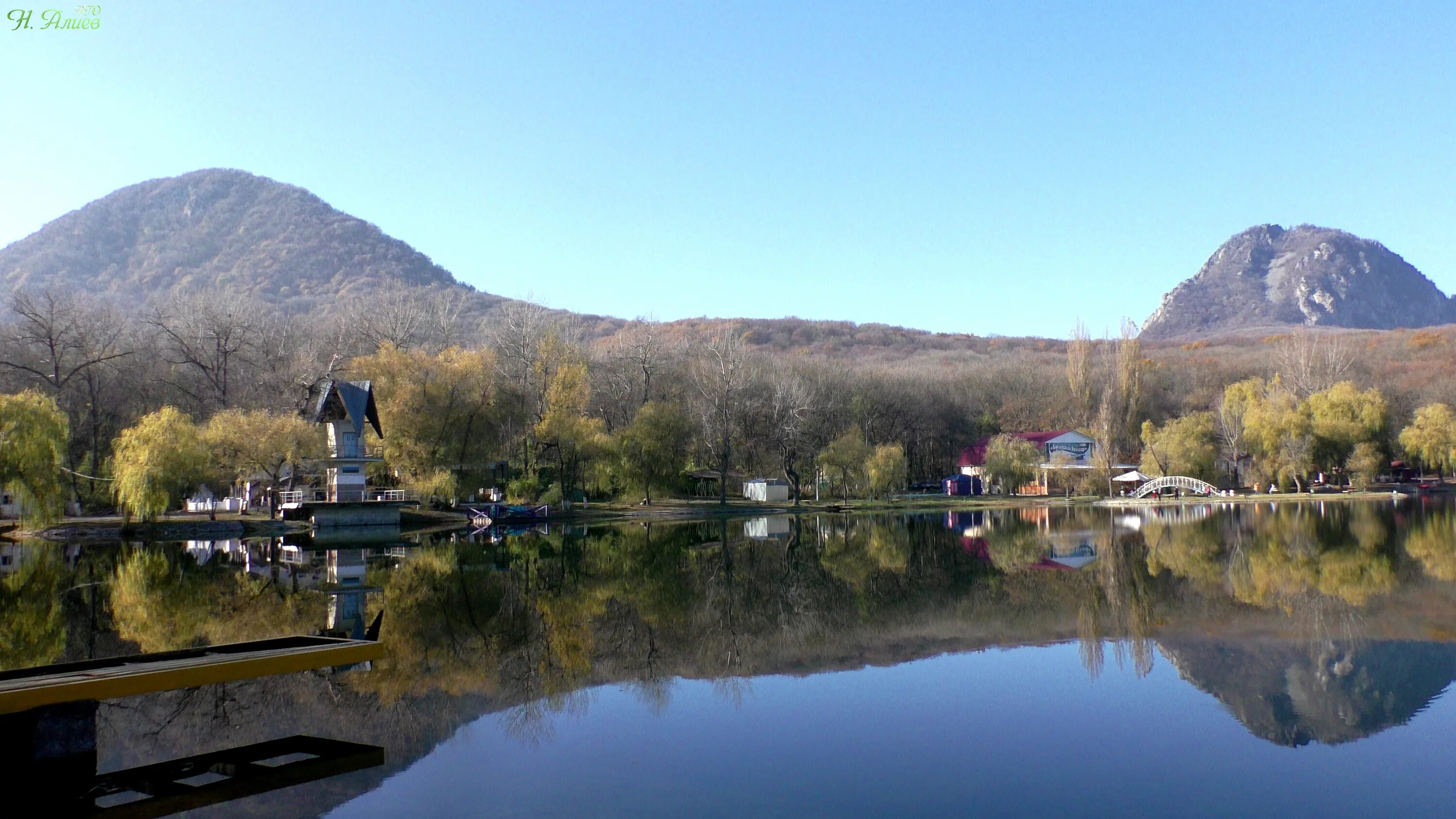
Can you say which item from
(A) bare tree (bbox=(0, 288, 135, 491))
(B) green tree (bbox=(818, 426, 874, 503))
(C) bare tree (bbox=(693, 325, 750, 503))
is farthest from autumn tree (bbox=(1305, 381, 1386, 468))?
(A) bare tree (bbox=(0, 288, 135, 491))

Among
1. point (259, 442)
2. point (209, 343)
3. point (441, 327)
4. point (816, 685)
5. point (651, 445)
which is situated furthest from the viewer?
point (441, 327)

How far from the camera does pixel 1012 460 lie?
7038 cm

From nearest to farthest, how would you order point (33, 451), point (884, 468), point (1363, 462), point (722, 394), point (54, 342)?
point (33, 451) < point (54, 342) < point (722, 394) < point (884, 468) < point (1363, 462)

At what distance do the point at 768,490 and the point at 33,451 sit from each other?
150 ft

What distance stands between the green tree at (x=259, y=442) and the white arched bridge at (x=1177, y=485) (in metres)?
52.3

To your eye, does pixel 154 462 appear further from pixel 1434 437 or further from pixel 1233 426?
pixel 1434 437

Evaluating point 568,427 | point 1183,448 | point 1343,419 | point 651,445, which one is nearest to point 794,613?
point 568,427

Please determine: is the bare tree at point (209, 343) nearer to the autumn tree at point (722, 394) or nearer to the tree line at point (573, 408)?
the tree line at point (573, 408)

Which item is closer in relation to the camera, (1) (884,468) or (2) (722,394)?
(2) (722,394)

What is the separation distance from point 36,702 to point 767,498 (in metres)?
59.5

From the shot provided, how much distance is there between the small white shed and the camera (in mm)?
66000

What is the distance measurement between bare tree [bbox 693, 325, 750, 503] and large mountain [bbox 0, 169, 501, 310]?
65.8 meters

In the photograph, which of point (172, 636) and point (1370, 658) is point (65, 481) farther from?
point (1370, 658)

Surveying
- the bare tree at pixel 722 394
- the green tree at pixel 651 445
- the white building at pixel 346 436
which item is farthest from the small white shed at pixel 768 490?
the white building at pixel 346 436
